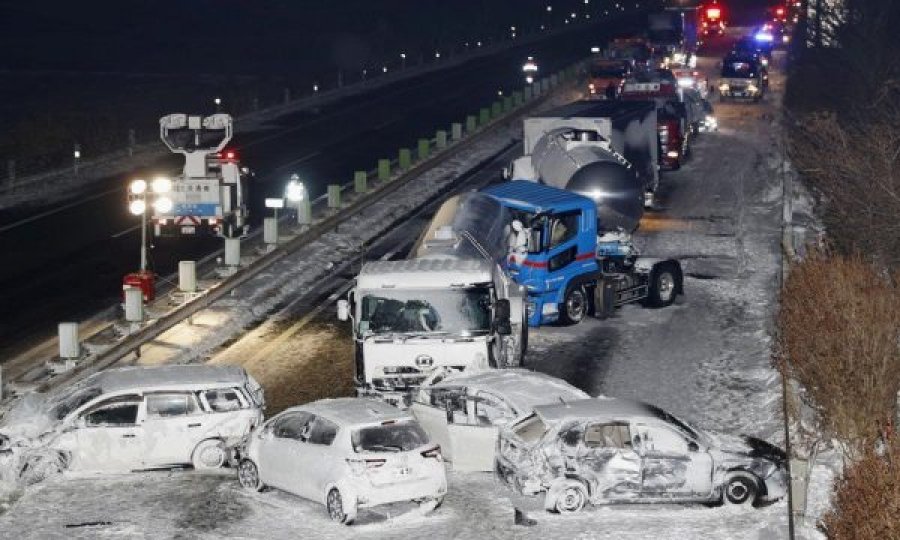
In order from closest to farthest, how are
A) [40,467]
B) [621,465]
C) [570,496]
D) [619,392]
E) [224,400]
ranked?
[570,496], [621,465], [40,467], [224,400], [619,392]

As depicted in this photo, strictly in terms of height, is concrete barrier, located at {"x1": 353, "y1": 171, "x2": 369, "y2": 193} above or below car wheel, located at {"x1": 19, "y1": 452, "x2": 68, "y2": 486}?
below

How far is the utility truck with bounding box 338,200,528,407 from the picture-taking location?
23172 mm

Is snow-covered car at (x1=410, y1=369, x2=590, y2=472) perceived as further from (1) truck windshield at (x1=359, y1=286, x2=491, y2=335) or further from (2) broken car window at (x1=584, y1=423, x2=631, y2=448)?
(1) truck windshield at (x1=359, y1=286, x2=491, y2=335)

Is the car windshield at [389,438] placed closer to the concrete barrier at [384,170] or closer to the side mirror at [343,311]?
the side mirror at [343,311]

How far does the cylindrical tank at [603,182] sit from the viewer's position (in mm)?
36875

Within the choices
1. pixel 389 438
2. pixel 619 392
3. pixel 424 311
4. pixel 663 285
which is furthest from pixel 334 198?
pixel 389 438

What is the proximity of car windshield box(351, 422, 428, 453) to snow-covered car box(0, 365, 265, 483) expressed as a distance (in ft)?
9.06

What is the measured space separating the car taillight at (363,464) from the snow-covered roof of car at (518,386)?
244 centimetres

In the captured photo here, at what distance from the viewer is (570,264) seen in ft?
99.9

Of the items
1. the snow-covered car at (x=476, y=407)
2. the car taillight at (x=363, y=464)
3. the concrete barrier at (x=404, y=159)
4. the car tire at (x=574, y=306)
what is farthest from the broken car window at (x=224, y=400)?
the concrete barrier at (x=404, y=159)

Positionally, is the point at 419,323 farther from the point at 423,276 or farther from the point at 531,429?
the point at 531,429

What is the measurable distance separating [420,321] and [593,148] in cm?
1775

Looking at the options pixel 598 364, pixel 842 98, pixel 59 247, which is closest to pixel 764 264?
pixel 598 364

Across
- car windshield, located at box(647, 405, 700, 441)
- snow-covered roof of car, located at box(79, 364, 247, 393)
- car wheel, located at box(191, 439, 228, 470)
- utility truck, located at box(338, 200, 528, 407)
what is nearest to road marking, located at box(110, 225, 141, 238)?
utility truck, located at box(338, 200, 528, 407)
